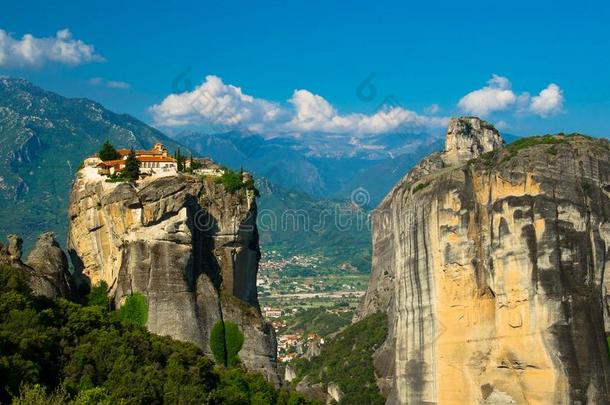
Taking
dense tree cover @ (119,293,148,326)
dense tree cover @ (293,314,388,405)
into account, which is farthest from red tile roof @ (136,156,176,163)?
dense tree cover @ (293,314,388,405)

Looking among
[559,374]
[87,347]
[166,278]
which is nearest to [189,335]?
[166,278]

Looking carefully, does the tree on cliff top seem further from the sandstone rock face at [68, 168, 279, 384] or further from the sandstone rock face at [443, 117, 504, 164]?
the sandstone rock face at [443, 117, 504, 164]

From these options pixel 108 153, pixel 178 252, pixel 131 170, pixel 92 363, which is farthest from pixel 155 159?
pixel 92 363

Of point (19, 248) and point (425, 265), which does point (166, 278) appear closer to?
point (19, 248)

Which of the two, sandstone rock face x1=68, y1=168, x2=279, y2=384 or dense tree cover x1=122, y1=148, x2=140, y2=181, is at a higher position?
dense tree cover x1=122, y1=148, x2=140, y2=181

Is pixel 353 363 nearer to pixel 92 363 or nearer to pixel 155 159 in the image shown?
pixel 155 159
